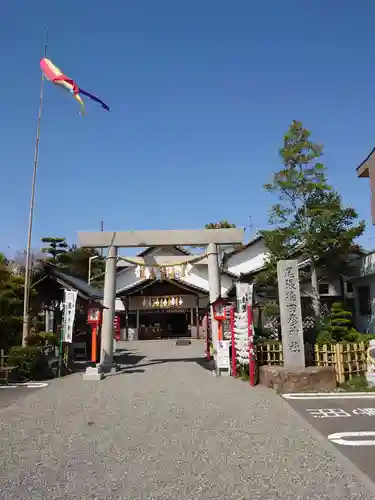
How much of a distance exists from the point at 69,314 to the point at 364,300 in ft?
46.9

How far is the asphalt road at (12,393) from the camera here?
9.80m

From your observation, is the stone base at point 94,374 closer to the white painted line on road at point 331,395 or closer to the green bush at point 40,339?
the green bush at point 40,339

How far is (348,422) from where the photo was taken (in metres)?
7.38

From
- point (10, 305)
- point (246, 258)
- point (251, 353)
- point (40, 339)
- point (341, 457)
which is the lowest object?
point (341, 457)

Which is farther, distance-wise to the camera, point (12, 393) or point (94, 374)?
point (94, 374)

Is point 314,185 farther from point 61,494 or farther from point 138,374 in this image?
point 61,494

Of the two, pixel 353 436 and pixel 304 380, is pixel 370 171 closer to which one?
pixel 304 380

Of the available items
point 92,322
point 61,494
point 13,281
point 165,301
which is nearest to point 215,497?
point 61,494

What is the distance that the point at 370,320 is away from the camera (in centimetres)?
1936

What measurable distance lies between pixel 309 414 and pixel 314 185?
11.8m

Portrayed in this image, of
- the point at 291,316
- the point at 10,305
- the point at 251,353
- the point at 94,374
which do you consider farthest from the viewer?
the point at 10,305

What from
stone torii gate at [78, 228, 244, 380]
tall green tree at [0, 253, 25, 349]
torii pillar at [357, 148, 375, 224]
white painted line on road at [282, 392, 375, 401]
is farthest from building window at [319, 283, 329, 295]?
tall green tree at [0, 253, 25, 349]

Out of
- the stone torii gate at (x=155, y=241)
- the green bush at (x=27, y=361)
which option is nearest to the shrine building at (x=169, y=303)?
the stone torii gate at (x=155, y=241)

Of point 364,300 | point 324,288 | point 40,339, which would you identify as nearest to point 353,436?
point 40,339
